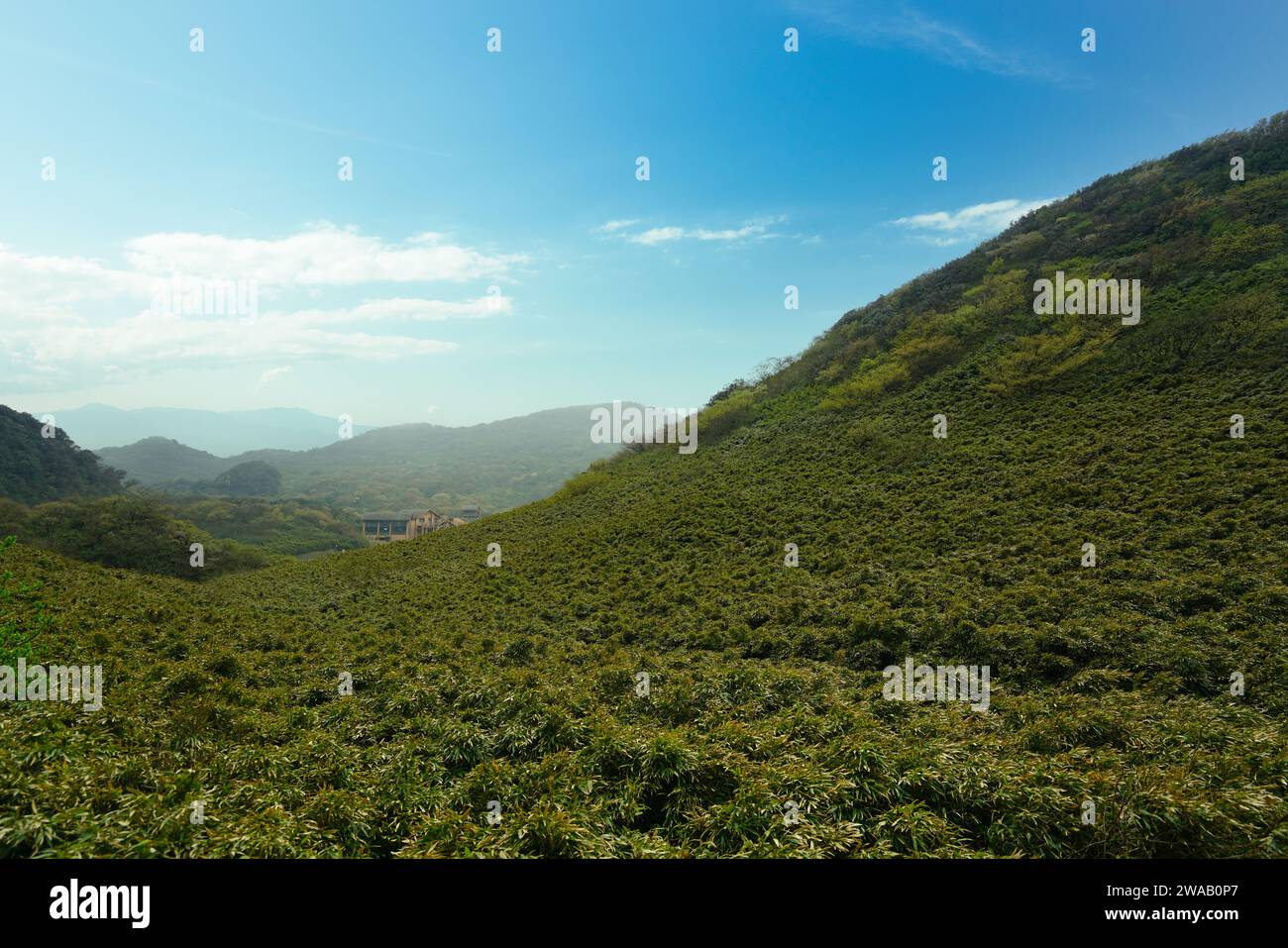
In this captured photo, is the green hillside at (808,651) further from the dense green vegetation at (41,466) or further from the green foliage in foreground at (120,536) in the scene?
the dense green vegetation at (41,466)

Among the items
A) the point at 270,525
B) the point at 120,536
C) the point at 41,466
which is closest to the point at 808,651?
the point at 120,536

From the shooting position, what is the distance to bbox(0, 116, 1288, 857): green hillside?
5.61 meters

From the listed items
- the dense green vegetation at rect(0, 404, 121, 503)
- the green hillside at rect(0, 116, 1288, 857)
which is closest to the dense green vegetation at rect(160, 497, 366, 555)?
the dense green vegetation at rect(0, 404, 121, 503)

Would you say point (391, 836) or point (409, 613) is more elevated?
point (391, 836)

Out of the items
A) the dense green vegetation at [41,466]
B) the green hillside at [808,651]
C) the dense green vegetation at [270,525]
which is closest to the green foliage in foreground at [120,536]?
the green hillside at [808,651]

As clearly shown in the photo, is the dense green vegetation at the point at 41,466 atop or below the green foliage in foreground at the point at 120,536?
atop

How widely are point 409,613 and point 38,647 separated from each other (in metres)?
10.7

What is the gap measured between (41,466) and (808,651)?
9927 cm

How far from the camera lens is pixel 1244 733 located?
7.18 metres

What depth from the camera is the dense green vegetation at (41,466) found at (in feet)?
211

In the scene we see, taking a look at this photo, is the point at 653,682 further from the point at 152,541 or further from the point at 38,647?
the point at 152,541

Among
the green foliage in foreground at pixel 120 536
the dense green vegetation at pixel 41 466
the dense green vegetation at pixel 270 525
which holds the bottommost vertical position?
the dense green vegetation at pixel 270 525

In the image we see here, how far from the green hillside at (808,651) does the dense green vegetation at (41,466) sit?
60.1 m
